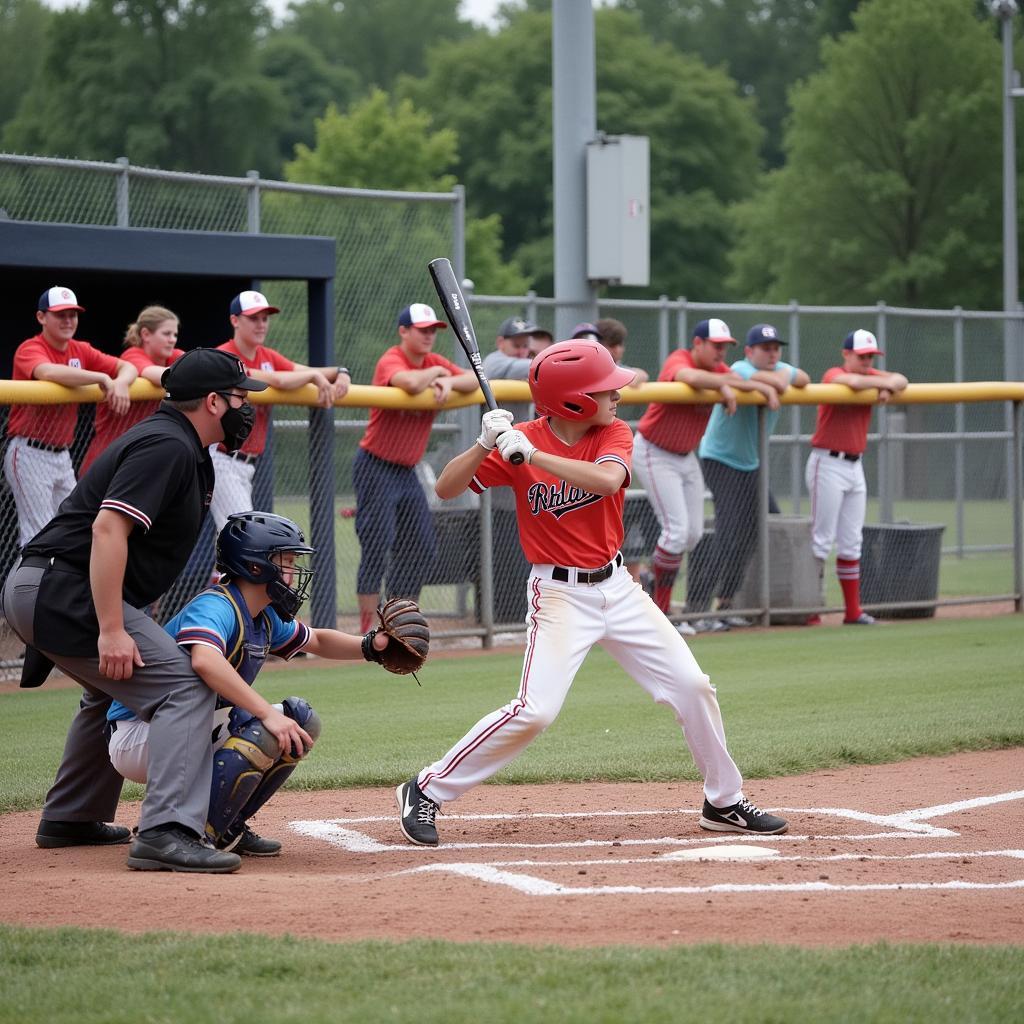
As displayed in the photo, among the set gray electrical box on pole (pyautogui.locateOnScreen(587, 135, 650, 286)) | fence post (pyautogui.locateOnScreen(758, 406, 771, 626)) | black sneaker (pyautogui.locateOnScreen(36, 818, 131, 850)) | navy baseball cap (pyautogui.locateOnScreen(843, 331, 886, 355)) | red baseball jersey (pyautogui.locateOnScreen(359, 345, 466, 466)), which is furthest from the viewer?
gray electrical box on pole (pyautogui.locateOnScreen(587, 135, 650, 286))

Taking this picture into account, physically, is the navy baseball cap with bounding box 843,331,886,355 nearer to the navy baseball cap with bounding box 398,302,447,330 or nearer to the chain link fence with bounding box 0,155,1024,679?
the chain link fence with bounding box 0,155,1024,679

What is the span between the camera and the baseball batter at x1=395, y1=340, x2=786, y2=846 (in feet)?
17.7

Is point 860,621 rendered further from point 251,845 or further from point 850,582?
point 251,845

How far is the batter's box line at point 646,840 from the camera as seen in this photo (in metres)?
5.46

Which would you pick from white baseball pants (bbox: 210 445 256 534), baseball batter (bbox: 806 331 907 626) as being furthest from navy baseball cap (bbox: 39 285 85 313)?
baseball batter (bbox: 806 331 907 626)

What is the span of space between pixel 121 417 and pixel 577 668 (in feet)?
15.0

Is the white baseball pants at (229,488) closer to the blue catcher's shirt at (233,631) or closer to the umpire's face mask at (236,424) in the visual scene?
the blue catcher's shirt at (233,631)

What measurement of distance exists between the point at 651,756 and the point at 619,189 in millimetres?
7175

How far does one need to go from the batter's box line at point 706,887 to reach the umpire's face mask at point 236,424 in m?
1.60

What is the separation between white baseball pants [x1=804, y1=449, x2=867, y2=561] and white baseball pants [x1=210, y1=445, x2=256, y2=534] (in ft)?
14.7

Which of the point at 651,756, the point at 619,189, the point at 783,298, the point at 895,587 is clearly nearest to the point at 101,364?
the point at 651,756

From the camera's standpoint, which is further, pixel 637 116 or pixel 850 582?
pixel 637 116

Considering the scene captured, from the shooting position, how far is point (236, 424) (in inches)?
206

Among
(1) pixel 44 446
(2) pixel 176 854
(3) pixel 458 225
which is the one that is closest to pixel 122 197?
(1) pixel 44 446
